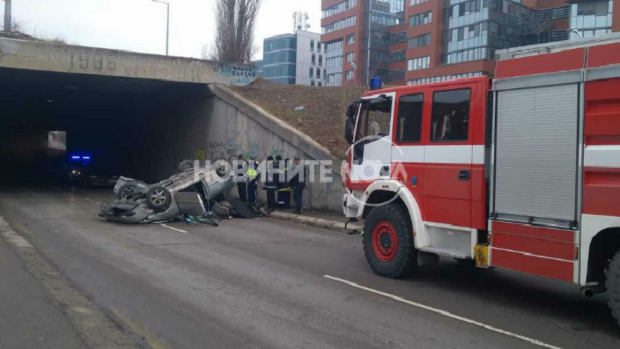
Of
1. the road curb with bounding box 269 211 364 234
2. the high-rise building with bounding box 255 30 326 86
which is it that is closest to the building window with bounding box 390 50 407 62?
the high-rise building with bounding box 255 30 326 86

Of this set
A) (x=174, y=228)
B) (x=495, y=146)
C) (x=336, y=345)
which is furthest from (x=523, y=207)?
(x=174, y=228)

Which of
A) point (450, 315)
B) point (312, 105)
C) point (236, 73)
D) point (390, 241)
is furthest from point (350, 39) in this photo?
point (450, 315)

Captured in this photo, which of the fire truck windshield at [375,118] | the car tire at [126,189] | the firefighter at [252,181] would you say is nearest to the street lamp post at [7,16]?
the car tire at [126,189]

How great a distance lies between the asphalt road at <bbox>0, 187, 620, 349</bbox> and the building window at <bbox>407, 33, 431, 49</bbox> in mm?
49928

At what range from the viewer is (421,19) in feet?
193

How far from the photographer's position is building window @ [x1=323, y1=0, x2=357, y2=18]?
7565 centimetres

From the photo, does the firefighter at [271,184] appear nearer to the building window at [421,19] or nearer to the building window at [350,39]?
the building window at [421,19]

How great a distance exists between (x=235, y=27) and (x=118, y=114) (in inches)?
453

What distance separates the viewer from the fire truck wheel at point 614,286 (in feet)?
18.5

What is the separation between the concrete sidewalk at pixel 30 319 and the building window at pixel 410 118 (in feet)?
17.6

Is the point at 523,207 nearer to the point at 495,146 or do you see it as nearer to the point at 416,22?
the point at 495,146

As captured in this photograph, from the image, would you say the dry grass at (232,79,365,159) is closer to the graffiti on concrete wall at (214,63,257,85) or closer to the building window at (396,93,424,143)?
the graffiti on concrete wall at (214,63,257,85)

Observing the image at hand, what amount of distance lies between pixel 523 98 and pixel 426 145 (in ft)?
5.52

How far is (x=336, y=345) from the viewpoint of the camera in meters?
5.36
